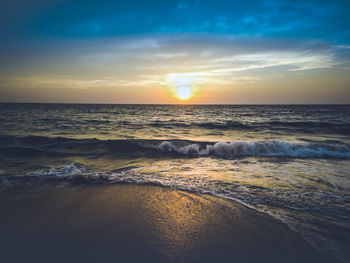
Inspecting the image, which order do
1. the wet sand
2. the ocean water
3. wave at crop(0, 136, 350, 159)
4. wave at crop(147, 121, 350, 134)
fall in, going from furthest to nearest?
wave at crop(147, 121, 350, 134)
wave at crop(0, 136, 350, 159)
the ocean water
the wet sand

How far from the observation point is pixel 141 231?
2.98m

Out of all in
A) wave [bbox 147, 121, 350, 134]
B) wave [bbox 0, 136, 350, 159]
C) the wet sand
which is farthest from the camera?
wave [bbox 147, 121, 350, 134]

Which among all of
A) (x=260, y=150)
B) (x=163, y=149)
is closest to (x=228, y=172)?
(x=260, y=150)

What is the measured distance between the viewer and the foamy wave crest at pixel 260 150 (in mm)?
9223

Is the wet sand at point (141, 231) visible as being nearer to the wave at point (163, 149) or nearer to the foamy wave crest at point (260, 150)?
the wave at point (163, 149)

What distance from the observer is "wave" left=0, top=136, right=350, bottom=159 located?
9133 mm

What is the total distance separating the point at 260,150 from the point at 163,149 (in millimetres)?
5237

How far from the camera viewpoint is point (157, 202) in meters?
3.99

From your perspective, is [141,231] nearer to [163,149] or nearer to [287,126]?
[163,149]

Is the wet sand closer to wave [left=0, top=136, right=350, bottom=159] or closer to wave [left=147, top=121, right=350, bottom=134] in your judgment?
wave [left=0, top=136, right=350, bottom=159]

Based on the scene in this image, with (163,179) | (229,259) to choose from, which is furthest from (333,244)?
(163,179)

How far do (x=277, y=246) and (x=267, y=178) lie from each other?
3.23m

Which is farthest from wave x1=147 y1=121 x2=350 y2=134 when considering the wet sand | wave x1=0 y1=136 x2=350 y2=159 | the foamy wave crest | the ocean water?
the wet sand

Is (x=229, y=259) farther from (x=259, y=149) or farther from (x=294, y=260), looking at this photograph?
(x=259, y=149)
